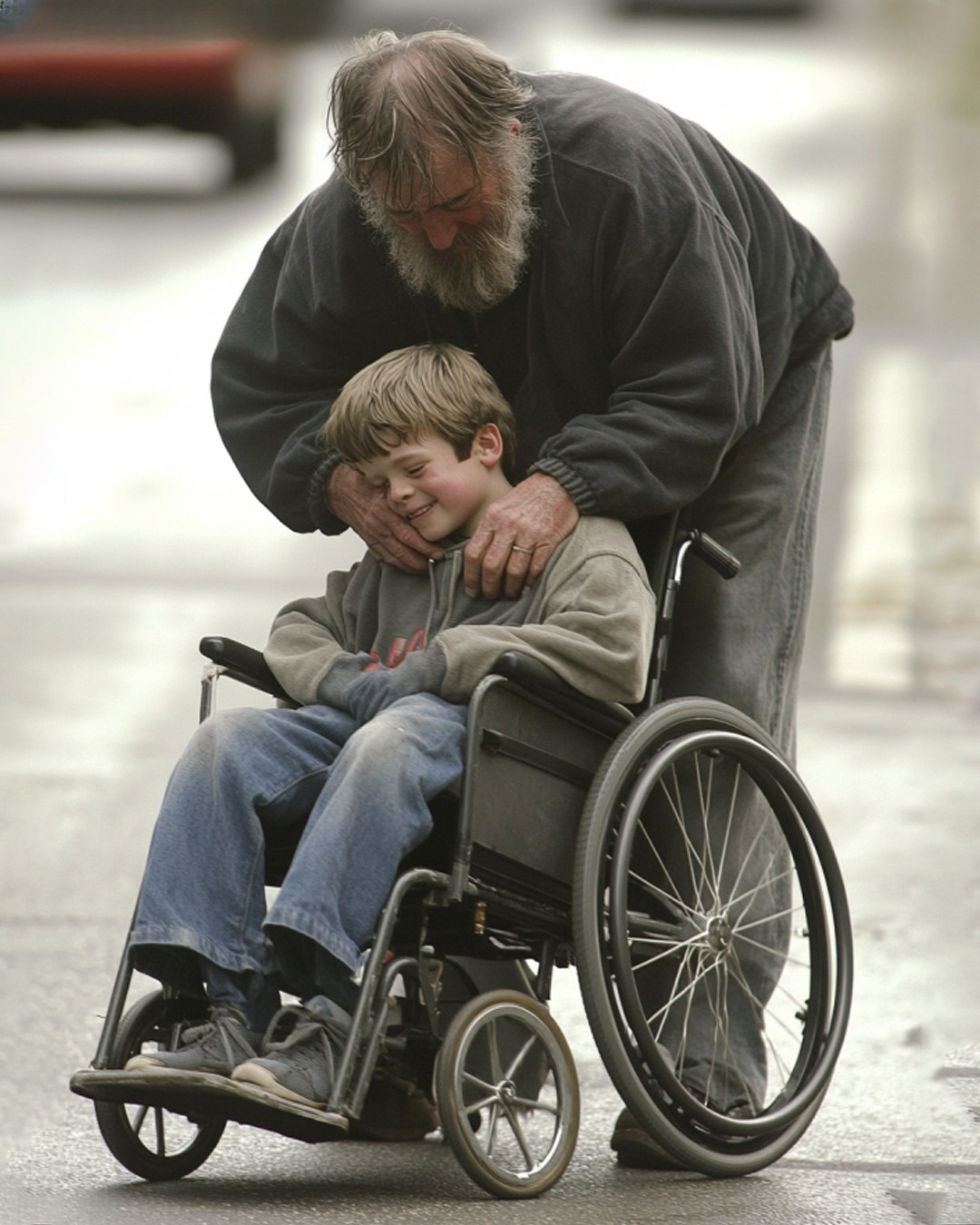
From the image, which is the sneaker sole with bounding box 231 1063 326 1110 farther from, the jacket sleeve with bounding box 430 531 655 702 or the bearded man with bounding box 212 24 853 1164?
the bearded man with bounding box 212 24 853 1164

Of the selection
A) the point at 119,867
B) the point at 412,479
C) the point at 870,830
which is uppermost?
the point at 412,479

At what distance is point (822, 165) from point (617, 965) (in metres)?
12.4

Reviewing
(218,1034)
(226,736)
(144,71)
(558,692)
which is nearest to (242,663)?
(226,736)

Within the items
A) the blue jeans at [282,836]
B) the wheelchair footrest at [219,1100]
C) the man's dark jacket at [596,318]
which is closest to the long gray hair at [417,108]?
the man's dark jacket at [596,318]

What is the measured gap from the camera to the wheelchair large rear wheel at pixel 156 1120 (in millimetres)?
3189

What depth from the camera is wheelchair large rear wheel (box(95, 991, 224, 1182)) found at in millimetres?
3189

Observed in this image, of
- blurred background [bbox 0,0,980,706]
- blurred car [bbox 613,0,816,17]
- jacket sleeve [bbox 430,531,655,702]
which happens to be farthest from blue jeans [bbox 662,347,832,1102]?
blurred car [bbox 613,0,816,17]

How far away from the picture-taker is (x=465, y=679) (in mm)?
3223

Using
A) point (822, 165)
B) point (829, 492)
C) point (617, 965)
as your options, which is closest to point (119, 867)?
point (617, 965)

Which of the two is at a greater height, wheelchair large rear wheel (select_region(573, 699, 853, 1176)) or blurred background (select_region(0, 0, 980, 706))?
blurred background (select_region(0, 0, 980, 706))

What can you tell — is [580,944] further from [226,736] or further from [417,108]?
[417,108]

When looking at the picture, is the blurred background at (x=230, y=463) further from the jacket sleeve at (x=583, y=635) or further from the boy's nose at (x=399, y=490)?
the boy's nose at (x=399, y=490)

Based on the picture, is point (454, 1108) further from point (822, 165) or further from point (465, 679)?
point (822, 165)

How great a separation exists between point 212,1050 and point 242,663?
0.69 metres
